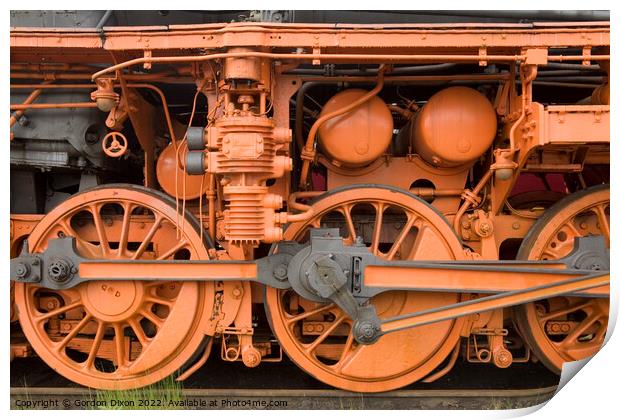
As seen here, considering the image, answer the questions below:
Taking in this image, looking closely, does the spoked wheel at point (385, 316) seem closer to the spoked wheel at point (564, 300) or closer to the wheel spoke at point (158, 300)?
the spoked wheel at point (564, 300)

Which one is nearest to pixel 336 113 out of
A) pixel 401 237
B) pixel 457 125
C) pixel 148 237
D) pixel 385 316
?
pixel 457 125

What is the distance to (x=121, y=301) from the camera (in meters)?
2.68

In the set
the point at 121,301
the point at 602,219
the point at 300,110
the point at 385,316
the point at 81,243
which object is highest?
the point at 300,110

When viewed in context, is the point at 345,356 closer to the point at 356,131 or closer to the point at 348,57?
the point at 356,131

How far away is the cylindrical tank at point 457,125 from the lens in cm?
261

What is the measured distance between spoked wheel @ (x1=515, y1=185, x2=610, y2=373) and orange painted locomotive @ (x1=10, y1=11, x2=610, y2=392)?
1 cm

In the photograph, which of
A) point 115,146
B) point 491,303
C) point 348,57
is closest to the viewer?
point 348,57

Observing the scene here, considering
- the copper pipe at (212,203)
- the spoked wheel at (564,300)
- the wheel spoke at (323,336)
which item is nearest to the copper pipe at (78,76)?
the copper pipe at (212,203)

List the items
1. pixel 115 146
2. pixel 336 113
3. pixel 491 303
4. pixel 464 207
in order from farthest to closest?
pixel 464 207 < pixel 115 146 < pixel 336 113 < pixel 491 303

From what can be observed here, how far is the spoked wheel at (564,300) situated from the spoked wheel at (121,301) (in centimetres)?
184

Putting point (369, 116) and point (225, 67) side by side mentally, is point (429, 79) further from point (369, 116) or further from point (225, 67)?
point (225, 67)

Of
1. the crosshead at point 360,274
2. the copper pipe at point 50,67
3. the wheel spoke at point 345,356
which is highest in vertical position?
the copper pipe at point 50,67

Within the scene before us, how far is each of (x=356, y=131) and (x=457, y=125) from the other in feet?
1.82

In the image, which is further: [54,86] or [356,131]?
[54,86]
